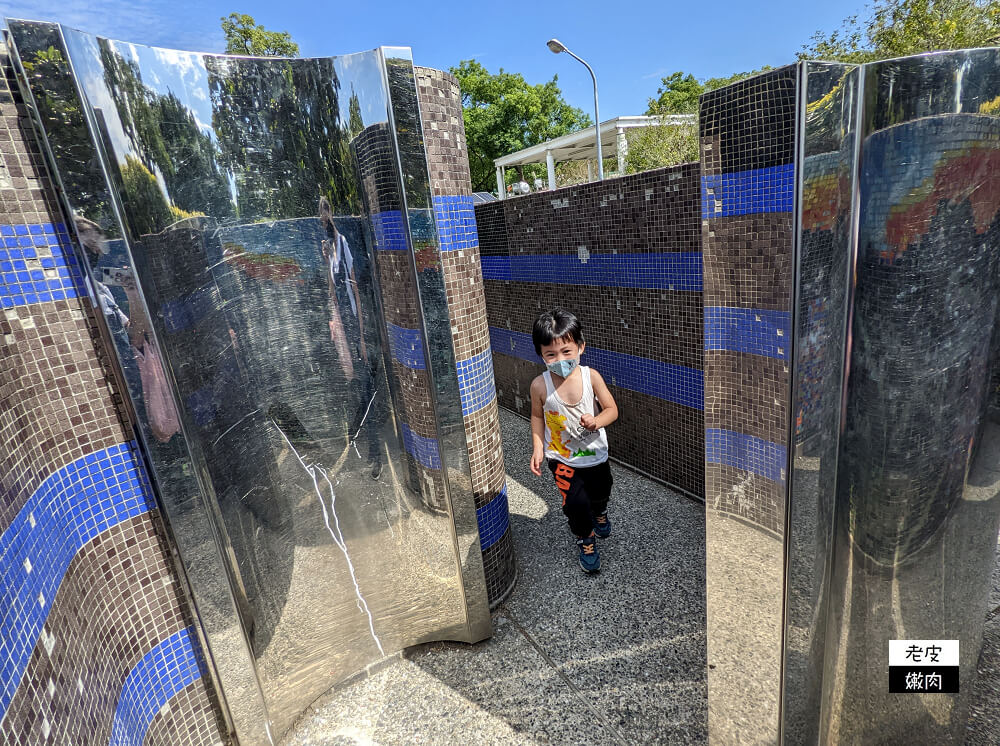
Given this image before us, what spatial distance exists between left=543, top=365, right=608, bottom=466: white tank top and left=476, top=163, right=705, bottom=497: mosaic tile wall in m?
1.35

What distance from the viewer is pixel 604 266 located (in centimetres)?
520

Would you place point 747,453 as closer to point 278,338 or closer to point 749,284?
point 749,284

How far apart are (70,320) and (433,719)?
2544 mm

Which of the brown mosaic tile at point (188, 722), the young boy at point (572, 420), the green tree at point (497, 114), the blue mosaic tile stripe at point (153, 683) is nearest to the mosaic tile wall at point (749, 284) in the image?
the young boy at point (572, 420)

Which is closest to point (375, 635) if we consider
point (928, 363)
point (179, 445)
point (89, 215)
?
point (179, 445)

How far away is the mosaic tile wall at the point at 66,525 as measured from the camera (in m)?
1.50

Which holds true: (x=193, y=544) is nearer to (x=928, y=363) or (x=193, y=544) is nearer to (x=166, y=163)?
(x=166, y=163)

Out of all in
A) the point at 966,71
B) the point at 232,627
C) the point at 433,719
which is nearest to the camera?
the point at 966,71

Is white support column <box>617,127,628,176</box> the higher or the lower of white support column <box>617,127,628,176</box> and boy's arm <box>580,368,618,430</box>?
the higher

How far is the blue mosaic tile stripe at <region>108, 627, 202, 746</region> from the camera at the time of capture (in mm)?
1964

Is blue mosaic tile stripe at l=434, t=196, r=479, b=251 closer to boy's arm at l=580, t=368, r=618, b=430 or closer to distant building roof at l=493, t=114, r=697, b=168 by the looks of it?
boy's arm at l=580, t=368, r=618, b=430

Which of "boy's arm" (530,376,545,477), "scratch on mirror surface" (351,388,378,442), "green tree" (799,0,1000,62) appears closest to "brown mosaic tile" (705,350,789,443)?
"scratch on mirror surface" (351,388,378,442)

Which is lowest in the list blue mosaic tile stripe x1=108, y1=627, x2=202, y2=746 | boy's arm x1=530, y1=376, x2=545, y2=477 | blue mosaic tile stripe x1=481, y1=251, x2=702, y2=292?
blue mosaic tile stripe x1=108, y1=627, x2=202, y2=746

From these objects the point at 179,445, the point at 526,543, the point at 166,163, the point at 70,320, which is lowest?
the point at 526,543
